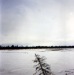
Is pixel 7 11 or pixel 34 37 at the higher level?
pixel 7 11


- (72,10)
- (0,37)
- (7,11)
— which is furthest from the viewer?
(72,10)

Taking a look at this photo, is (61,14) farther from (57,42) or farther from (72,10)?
(57,42)

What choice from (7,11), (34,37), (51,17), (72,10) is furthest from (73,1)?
(7,11)

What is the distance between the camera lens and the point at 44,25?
2.92 meters

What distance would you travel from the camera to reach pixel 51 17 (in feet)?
9.71

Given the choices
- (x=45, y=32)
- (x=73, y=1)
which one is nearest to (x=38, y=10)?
(x=45, y=32)

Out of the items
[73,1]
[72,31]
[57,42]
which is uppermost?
[73,1]

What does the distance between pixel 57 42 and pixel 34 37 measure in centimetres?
49

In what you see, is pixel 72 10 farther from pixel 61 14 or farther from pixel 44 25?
pixel 44 25

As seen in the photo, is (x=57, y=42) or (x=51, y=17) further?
(x=57, y=42)

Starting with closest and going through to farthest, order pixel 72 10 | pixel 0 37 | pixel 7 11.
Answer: pixel 0 37 < pixel 7 11 < pixel 72 10

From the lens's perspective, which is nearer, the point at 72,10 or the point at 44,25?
the point at 44,25

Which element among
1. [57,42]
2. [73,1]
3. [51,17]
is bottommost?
[57,42]

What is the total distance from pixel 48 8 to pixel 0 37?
3.17 ft
